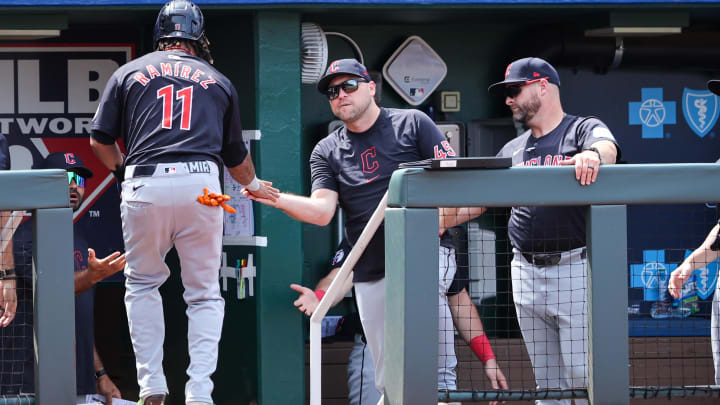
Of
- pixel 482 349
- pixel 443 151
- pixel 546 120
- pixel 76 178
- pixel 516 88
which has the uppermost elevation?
pixel 516 88

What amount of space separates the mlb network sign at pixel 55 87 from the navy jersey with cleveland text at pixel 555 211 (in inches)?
119

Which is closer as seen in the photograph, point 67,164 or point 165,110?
point 165,110

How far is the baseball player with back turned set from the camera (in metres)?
4.29

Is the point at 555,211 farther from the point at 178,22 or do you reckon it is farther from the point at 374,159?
the point at 178,22

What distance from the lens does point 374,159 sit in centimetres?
515

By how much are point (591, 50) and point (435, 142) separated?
2.03 m

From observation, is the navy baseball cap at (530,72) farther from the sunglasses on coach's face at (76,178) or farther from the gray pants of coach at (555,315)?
the sunglasses on coach's face at (76,178)

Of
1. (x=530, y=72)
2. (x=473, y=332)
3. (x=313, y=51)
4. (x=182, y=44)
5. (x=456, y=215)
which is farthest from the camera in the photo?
(x=313, y=51)

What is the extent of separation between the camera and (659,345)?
6.71 m

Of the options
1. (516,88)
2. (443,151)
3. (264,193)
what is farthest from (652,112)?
(264,193)

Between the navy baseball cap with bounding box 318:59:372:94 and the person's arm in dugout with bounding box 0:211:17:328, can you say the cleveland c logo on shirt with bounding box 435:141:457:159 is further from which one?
the person's arm in dugout with bounding box 0:211:17:328

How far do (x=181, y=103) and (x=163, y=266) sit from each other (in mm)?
724

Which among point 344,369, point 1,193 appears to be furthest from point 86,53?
point 1,193

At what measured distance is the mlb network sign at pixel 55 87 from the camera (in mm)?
6527
